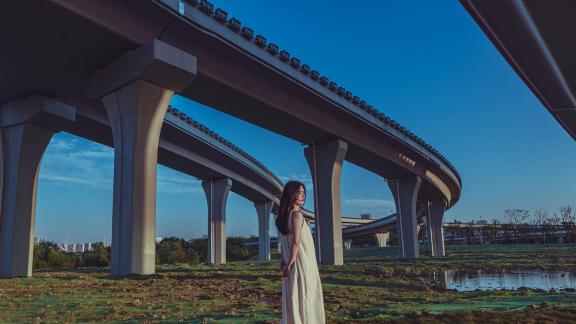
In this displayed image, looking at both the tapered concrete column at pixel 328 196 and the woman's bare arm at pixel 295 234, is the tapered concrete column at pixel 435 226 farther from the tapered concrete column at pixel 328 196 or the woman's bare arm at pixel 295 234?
the woman's bare arm at pixel 295 234

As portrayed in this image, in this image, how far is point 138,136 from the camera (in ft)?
60.8

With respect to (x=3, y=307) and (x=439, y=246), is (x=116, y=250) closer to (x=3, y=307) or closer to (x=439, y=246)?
(x=3, y=307)

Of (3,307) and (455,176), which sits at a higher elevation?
(455,176)

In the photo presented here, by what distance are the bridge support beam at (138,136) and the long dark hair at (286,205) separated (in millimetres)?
13492

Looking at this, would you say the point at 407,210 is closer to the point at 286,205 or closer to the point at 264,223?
the point at 264,223

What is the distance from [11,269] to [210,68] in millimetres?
14133

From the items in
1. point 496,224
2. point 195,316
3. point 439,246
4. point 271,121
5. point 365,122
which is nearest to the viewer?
point 195,316

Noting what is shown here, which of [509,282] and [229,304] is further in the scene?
[509,282]

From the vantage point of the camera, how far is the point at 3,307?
10.2 meters

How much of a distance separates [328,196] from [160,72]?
17903mm

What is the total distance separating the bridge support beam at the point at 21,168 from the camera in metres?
23.2

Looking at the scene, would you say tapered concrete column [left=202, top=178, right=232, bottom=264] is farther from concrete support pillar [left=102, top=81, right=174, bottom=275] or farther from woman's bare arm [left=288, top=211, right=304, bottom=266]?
woman's bare arm [left=288, top=211, right=304, bottom=266]

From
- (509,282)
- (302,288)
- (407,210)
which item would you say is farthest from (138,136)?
(407,210)

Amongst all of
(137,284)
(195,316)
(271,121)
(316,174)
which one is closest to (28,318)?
(195,316)
